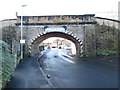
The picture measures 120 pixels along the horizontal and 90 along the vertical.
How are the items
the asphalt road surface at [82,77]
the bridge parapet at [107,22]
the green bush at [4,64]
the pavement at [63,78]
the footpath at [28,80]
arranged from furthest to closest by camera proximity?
the bridge parapet at [107,22] → the asphalt road surface at [82,77] → the pavement at [63,78] → the footpath at [28,80] → the green bush at [4,64]

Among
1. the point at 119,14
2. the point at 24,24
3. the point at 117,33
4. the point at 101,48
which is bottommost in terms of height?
the point at 101,48

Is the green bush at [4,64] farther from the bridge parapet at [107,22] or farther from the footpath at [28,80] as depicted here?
the bridge parapet at [107,22]

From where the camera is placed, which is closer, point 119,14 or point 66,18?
point 66,18

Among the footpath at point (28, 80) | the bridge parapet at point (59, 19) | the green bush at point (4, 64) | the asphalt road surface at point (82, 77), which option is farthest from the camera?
the bridge parapet at point (59, 19)

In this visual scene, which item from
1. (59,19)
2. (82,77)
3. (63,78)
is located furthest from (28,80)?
(59,19)

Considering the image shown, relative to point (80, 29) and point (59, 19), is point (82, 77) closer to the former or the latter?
point (80, 29)

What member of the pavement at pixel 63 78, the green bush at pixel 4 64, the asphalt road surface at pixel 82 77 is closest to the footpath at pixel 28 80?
the pavement at pixel 63 78

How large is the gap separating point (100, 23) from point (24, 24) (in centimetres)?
1111

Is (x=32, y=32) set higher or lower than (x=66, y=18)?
lower

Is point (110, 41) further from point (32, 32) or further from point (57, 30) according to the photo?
point (32, 32)

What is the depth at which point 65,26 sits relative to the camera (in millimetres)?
22078

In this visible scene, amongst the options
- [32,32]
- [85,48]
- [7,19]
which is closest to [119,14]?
[85,48]

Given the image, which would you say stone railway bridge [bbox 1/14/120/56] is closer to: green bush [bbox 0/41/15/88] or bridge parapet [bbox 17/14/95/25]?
bridge parapet [bbox 17/14/95/25]

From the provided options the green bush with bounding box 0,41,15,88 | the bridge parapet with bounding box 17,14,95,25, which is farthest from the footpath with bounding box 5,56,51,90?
the bridge parapet with bounding box 17,14,95,25
